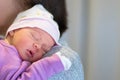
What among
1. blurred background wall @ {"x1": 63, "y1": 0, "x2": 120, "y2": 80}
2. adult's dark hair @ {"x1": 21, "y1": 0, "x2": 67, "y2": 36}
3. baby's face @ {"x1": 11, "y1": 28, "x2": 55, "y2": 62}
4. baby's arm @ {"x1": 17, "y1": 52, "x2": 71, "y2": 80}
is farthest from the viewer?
blurred background wall @ {"x1": 63, "y1": 0, "x2": 120, "y2": 80}

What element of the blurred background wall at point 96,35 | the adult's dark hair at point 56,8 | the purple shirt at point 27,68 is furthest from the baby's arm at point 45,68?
the blurred background wall at point 96,35

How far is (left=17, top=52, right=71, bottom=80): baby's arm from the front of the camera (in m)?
0.76

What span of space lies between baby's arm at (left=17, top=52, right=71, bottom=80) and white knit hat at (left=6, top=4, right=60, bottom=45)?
0.54 ft

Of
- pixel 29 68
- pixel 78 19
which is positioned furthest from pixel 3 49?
pixel 78 19

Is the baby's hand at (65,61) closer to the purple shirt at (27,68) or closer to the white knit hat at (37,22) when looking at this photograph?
the purple shirt at (27,68)

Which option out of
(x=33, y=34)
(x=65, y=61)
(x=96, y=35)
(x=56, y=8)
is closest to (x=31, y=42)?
(x=33, y=34)

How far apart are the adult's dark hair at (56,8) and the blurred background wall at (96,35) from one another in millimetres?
547

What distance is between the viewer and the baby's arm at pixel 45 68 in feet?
2.49

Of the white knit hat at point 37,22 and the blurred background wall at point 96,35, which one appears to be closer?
the white knit hat at point 37,22

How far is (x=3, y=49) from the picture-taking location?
0.84 m

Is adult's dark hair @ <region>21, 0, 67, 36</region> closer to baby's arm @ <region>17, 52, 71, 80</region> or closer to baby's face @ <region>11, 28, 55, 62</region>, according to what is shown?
baby's face @ <region>11, 28, 55, 62</region>

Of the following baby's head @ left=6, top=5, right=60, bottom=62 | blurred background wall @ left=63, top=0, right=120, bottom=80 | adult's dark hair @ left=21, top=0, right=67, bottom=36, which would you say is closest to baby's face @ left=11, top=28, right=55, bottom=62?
baby's head @ left=6, top=5, right=60, bottom=62

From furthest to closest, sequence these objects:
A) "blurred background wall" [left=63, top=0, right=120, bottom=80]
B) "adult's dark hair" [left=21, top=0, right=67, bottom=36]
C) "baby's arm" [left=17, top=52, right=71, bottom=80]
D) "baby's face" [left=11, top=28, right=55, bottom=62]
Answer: "blurred background wall" [left=63, top=0, right=120, bottom=80] → "adult's dark hair" [left=21, top=0, right=67, bottom=36] → "baby's face" [left=11, top=28, right=55, bottom=62] → "baby's arm" [left=17, top=52, right=71, bottom=80]

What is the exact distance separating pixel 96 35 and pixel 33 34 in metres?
0.92
